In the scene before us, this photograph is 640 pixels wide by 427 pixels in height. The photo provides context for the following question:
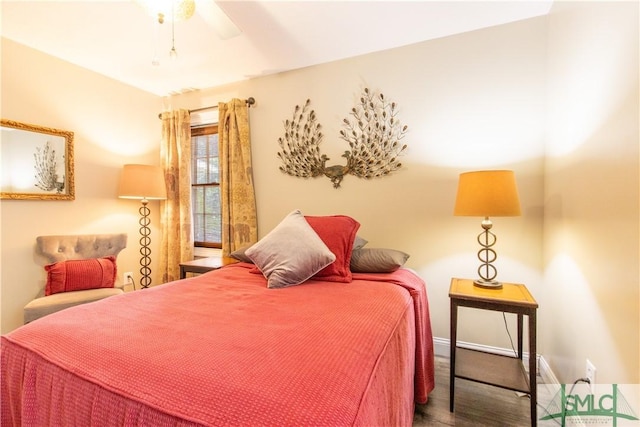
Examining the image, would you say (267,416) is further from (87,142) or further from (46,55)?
(46,55)

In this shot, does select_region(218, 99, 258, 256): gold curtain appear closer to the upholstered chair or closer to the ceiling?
the ceiling

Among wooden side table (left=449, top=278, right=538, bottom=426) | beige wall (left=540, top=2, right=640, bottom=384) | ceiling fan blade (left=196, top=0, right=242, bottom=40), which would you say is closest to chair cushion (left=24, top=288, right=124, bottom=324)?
ceiling fan blade (left=196, top=0, right=242, bottom=40)

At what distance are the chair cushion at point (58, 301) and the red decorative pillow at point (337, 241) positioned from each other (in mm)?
1897

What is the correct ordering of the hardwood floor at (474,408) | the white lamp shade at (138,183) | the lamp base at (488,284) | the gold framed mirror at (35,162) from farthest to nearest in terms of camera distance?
the white lamp shade at (138,183) < the gold framed mirror at (35,162) < the lamp base at (488,284) < the hardwood floor at (474,408)

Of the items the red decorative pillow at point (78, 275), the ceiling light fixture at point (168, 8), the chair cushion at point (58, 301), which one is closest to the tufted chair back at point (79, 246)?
the red decorative pillow at point (78, 275)

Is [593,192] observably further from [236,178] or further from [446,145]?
[236,178]

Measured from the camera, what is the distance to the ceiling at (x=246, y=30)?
196cm

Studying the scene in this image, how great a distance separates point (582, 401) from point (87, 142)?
4178mm

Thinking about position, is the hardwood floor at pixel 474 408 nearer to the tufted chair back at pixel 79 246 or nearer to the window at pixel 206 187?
the window at pixel 206 187

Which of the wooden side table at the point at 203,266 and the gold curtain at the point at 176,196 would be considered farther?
the gold curtain at the point at 176,196

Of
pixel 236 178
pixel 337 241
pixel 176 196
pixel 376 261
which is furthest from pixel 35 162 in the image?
pixel 376 261

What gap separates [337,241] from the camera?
2.00m

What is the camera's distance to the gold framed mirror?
7.64ft

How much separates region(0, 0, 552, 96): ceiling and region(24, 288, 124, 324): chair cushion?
82.7 inches
